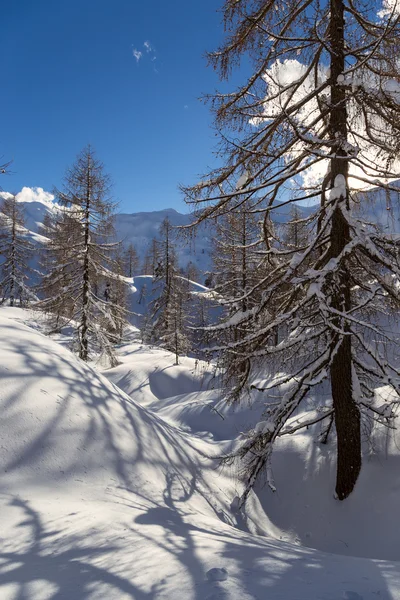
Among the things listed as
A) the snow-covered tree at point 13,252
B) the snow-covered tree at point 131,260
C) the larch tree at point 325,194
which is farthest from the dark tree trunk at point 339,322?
the snow-covered tree at point 131,260

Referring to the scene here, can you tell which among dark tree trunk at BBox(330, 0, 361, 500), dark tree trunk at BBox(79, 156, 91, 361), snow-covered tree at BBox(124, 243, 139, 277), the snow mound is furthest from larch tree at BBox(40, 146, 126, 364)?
snow-covered tree at BBox(124, 243, 139, 277)

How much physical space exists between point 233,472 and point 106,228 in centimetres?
1215

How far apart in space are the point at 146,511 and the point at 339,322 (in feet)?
10.9

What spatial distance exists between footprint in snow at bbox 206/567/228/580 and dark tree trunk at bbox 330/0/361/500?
3.02 meters

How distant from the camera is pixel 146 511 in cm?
358

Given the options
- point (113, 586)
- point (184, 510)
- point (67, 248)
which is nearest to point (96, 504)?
point (184, 510)

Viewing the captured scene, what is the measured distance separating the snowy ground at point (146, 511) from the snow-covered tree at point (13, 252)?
23.0 metres

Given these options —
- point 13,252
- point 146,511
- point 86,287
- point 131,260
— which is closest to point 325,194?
point 146,511

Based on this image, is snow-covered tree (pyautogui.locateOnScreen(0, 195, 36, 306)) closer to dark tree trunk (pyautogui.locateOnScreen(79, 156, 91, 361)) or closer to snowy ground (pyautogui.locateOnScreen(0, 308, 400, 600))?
dark tree trunk (pyautogui.locateOnScreen(79, 156, 91, 361))

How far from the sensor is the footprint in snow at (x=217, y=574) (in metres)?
1.94

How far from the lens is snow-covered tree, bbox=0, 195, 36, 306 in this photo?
25.8 m

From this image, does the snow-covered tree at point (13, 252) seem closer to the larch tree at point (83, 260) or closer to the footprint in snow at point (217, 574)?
the larch tree at point (83, 260)

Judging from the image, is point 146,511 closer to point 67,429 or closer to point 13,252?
point 67,429

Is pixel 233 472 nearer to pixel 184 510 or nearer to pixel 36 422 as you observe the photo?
pixel 184 510
